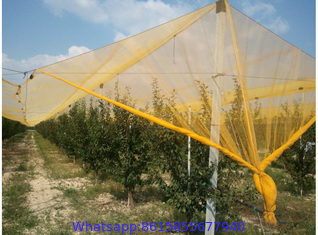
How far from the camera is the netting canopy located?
7.00 feet

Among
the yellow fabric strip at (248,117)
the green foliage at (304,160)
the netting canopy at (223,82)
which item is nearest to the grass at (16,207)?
the netting canopy at (223,82)

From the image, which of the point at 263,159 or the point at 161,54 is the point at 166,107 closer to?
the point at 161,54

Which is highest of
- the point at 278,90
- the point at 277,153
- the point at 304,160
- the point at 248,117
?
the point at 278,90

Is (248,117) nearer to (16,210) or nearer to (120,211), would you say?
(120,211)

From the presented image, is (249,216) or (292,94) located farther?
(249,216)

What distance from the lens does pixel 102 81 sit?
2.77 metres

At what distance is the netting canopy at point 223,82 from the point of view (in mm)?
2133

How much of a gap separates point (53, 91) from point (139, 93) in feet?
4.96

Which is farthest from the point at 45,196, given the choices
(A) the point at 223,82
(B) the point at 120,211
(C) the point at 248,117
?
(C) the point at 248,117

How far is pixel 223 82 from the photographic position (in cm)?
226

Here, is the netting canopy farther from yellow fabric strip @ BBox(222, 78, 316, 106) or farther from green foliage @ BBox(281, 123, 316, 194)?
green foliage @ BBox(281, 123, 316, 194)

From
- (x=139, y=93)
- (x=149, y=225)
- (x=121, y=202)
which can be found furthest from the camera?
(x=121, y=202)

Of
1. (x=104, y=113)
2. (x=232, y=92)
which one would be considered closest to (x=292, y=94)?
(x=232, y=92)

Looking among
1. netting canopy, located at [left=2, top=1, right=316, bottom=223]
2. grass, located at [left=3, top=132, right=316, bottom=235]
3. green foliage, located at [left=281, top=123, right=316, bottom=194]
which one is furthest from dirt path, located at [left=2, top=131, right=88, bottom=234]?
green foliage, located at [left=281, top=123, right=316, bottom=194]
